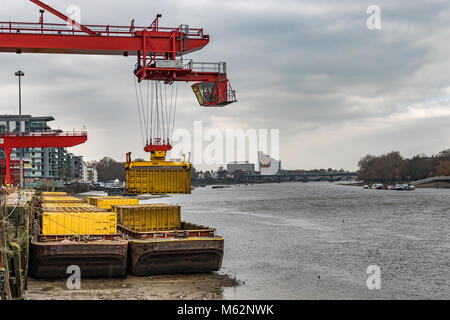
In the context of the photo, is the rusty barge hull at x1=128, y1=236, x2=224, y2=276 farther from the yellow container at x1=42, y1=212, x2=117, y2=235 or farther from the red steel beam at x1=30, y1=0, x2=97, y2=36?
the red steel beam at x1=30, y1=0, x2=97, y2=36

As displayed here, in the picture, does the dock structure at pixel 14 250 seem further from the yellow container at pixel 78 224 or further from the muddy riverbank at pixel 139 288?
the yellow container at pixel 78 224

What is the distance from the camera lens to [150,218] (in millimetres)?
34281

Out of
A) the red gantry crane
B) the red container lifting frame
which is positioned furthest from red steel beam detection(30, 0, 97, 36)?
the red container lifting frame

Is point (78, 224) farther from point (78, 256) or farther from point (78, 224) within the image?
point (78, 256)

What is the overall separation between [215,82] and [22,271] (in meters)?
14.9

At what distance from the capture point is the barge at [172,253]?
2730cm

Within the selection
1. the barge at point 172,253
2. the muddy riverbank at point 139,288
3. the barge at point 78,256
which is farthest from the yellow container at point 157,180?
the muddy riverbank at point 139,288

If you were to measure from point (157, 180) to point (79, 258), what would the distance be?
34.8ft

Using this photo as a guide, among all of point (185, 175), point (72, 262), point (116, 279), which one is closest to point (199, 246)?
point (116, 279)

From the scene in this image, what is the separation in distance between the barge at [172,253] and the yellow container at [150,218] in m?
4.49

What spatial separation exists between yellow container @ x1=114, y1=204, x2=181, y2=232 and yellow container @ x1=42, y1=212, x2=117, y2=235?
4.89 meters

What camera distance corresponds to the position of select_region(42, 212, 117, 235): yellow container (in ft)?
92.3

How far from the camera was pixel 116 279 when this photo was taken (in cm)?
2728
